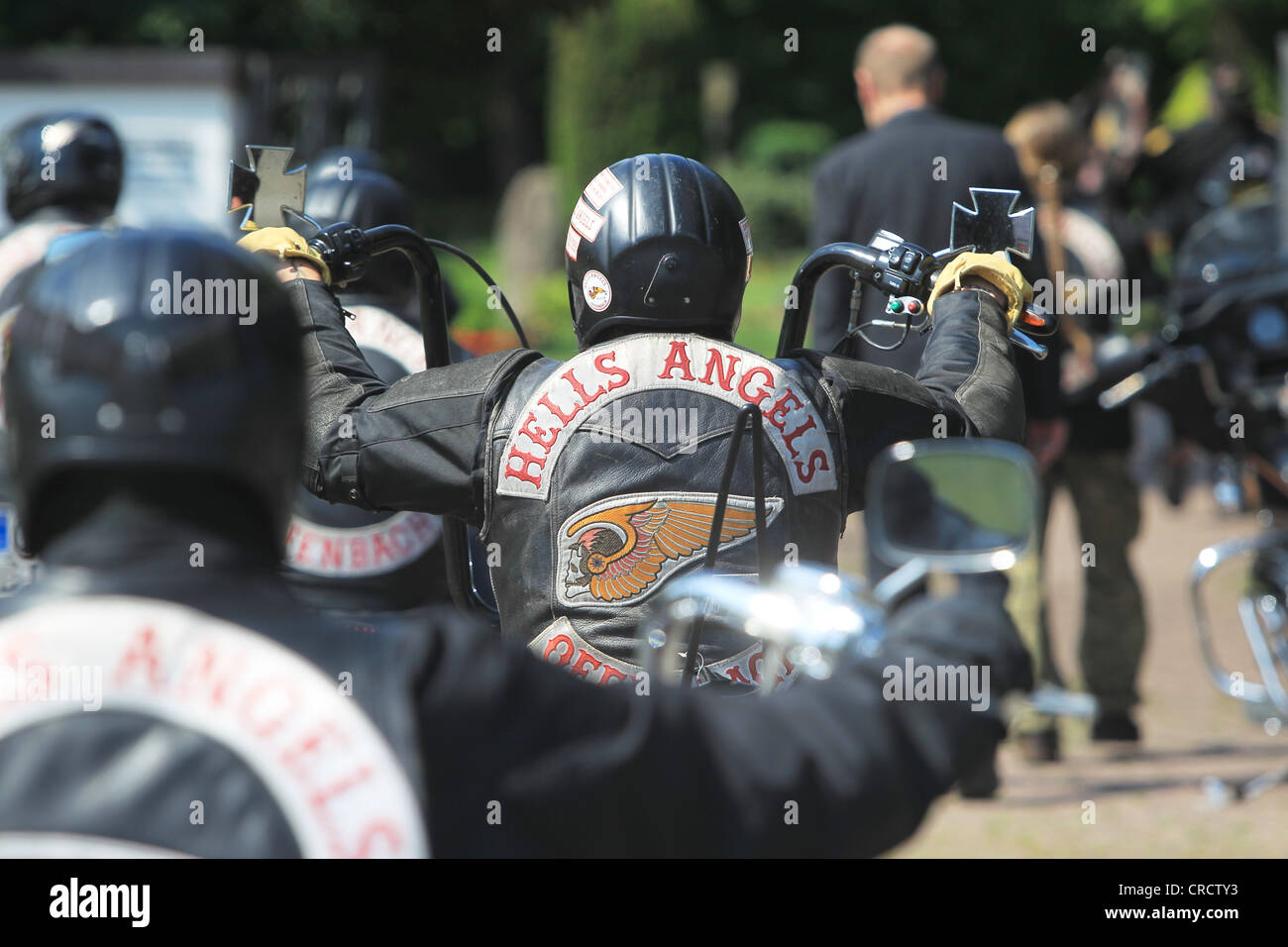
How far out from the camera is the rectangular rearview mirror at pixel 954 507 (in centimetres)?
155

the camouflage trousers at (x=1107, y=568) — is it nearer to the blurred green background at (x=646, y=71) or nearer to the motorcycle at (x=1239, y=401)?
the motorcycle at (x=1239, y=401)

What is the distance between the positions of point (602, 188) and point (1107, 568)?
410cm

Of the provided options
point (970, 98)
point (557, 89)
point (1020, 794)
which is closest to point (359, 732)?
point (1020, 794)

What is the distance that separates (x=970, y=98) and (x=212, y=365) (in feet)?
107

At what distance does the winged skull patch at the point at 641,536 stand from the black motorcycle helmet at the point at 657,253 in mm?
351

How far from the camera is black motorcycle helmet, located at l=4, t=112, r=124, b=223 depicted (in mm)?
4672

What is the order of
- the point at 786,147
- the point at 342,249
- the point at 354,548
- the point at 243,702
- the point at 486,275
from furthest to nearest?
1. the point at 786,147
2. the point at 354,548
3. the point at 486,275
4. the point at 342,249
5. the point at 243,702

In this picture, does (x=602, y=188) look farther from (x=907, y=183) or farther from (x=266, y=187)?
(x=907, y=183)

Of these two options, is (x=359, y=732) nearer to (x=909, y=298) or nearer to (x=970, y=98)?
(x=909, y=298)

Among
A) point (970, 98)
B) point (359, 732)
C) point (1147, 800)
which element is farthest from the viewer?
point (970, 98)

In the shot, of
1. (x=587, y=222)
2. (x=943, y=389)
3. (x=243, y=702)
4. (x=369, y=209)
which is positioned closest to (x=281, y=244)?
(x=587, y=222)

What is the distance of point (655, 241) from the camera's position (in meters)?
2.91

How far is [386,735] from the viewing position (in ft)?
4.74

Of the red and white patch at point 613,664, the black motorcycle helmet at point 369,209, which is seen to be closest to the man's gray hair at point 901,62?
the black motorcycle helmet at point 369,209
